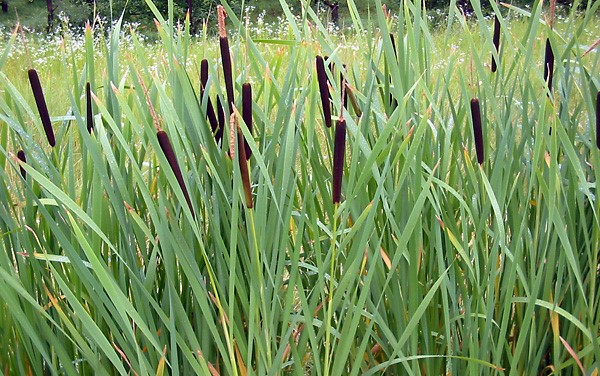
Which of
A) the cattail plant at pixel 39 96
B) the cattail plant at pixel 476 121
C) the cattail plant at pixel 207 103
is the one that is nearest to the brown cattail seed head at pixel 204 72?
the cattail plant at pixel 207 103

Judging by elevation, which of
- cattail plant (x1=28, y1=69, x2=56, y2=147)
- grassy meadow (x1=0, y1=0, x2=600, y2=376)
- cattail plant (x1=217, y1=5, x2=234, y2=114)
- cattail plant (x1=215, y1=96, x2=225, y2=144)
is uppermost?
cattail plant (x1=217, y1=5, x2=234, y2=114)

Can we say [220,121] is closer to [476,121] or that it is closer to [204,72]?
[204,72]

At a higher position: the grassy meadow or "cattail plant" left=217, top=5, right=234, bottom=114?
"cattail plant" left=217, top=5, right=234, bottom=114

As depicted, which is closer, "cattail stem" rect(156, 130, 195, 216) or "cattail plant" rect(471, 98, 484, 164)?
"cattail stem" rect(156, 130, 195, 216)

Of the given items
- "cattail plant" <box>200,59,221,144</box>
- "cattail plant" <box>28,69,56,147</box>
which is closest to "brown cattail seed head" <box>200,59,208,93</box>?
"cattail plant" <box>200,59,221,144</box>

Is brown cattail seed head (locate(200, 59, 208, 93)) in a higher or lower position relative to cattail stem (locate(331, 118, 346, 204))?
higher

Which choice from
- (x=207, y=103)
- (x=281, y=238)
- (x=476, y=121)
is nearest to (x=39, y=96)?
(x=207, y=103)

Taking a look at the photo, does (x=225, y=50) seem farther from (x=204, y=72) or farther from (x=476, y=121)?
(x=476, y=121)

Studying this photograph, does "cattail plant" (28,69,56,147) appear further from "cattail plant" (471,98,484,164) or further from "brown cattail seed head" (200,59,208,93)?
"cattail plant" (471,98,484,164)

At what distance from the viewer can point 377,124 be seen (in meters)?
0.91

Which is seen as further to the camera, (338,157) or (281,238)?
(281,238)

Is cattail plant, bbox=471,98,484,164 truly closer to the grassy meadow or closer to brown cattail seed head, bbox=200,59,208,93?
the grassy meadow

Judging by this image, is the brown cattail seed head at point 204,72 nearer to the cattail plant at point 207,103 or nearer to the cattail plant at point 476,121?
the cattail plant at point 207,103

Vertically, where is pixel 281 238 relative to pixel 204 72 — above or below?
below
